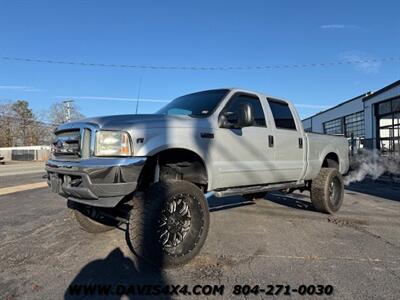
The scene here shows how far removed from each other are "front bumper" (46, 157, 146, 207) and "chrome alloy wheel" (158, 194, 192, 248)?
0.48m

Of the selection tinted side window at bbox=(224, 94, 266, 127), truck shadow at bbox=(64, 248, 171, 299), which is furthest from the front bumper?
tinted side window at bbox=(224, 94, 266, 127)

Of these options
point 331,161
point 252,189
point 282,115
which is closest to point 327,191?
point 331,161

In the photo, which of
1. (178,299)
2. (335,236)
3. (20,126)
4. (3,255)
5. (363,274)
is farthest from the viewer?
(20,126)

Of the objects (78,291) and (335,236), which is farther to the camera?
(335,236)

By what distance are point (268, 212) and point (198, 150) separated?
349 centimetres

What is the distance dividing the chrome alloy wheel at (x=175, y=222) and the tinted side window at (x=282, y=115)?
270cm

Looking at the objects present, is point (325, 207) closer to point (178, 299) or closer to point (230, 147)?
point (230, 147)

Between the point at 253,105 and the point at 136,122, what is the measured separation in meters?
2.43

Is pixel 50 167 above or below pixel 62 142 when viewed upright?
below

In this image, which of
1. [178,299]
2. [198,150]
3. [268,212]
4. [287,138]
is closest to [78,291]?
[178,299]

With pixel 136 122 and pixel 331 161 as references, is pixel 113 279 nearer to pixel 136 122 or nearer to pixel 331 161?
pixel 136 122

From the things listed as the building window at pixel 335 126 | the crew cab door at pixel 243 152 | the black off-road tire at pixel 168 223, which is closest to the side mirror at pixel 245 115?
the crew cab door at pixel 243 152

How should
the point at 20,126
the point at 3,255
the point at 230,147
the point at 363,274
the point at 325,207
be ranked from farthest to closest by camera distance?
the point at 20,126 → the point at 325,207 → the point at 230,147 → the point at 3,255 → the point at 363,274

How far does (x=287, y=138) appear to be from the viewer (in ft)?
22.0
